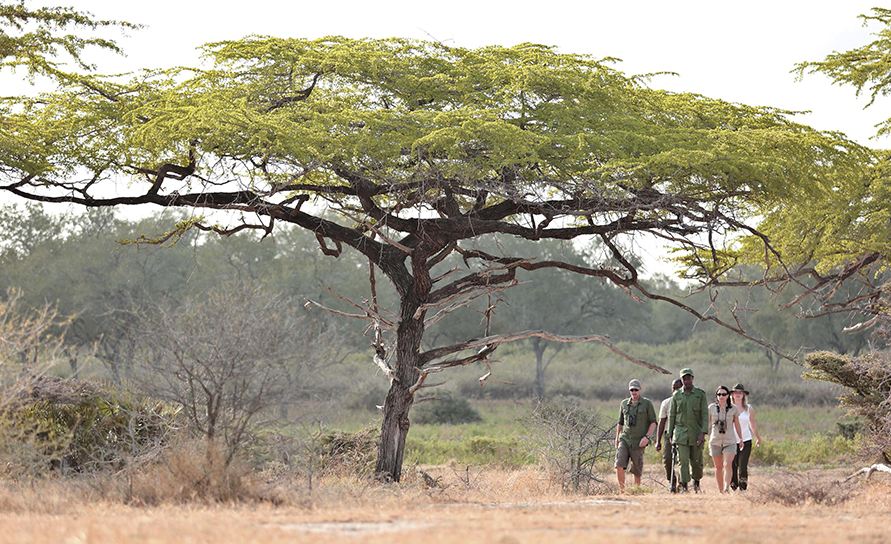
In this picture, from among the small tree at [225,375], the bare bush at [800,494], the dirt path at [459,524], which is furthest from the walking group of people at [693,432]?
the small tree at [225,375]

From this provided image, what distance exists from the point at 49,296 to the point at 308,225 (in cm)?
3946

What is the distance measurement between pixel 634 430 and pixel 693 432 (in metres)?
1.03

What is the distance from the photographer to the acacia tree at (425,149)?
1661 centimetres

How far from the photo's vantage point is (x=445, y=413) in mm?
44188

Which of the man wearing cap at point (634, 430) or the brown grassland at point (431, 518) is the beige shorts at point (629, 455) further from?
the brown grassland at point (431, 518)

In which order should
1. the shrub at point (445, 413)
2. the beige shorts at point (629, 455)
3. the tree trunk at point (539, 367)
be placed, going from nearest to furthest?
the beige shorts at point (629, 455) < the shrub at point (445, 413) < the tree trunk at point (539, 367)

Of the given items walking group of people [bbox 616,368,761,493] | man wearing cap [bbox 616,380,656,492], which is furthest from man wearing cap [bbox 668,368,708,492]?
man wearing cap [bbox 616,380,656,492]

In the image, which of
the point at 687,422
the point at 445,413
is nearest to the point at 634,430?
the point at 687,422

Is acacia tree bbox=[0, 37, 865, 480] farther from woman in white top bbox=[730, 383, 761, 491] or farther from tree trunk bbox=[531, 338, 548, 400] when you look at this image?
tree trunk bbox=[531, 338, 548, 400]

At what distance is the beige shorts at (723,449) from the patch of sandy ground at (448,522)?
3.15 metres

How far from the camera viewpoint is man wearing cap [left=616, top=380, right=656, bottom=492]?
56.8ft

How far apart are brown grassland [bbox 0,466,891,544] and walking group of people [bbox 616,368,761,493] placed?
188 cm

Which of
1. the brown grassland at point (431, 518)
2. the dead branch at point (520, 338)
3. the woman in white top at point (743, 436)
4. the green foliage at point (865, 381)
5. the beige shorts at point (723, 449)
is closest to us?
the brown grassland at point (431, 518)

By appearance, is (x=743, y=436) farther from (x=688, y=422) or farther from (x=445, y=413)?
(x=445, y=413)
